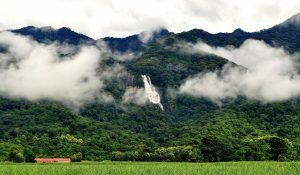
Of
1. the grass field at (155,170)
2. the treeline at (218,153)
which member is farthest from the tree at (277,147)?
the grass field at (155,170)

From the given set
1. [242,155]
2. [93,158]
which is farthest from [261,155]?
[93,158]

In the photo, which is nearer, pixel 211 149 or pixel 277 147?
pixel 211 149

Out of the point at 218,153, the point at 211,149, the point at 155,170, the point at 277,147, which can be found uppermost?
the point at 277,147

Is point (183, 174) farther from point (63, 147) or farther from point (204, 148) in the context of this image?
point (63, 147)

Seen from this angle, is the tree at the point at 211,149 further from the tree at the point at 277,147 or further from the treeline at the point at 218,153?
the tree at the point at 277,147

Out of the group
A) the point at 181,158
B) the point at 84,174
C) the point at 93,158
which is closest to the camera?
the point at 84,174

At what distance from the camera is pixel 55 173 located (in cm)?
2445

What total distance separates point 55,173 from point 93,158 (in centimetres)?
14653

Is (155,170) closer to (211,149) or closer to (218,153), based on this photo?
(211,149)

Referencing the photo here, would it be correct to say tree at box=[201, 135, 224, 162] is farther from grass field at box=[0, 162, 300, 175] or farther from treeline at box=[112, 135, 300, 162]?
grass field at box=[0, 162, 300, 175]

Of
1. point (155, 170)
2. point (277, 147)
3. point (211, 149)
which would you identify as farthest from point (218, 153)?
point (155, 170)

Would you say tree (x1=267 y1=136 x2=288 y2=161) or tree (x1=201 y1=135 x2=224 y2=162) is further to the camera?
tree (x1=267 y1=136 x2=288 y2=161)

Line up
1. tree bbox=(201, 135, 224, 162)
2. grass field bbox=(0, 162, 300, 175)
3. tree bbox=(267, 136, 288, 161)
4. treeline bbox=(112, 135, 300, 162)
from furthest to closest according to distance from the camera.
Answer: tree bbox=(267, 136, 288, 161) < treeline bbox=(112, 135, 300, 162) < tree bbox=(201, 135, 224, 162) < grass field bbox=(0, 162, 300, 175)

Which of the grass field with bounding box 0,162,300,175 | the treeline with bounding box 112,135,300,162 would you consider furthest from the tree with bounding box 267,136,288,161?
the grass field with bounding box 0,162,300,175
